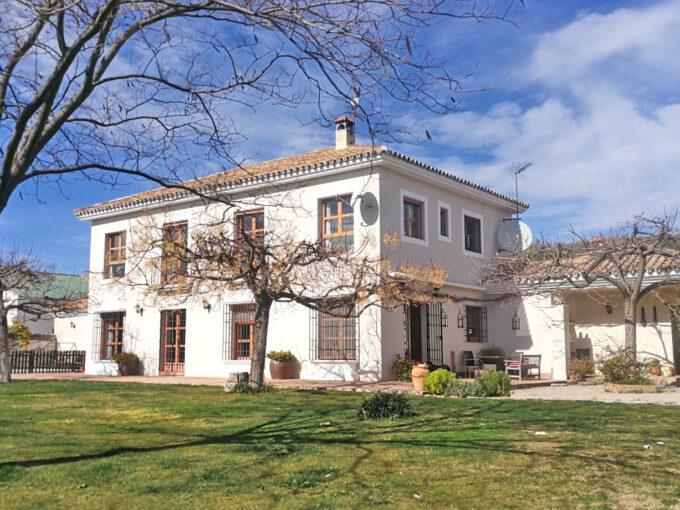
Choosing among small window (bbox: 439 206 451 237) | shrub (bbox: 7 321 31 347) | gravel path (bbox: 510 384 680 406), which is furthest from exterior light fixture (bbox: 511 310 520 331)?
shrub (bbox: 7 321 31 347)

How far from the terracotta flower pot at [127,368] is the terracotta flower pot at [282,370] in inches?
237

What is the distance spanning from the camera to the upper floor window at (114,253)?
24.0 metres

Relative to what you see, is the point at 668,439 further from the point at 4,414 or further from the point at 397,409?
the point at 4,414

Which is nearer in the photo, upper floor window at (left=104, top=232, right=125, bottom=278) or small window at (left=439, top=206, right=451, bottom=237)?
small window at (left=439, top=206, right=451, bottom=237)

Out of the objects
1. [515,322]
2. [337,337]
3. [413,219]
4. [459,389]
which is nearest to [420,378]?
[459,389]

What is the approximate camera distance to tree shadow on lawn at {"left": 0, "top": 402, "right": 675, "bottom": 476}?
6.71 m

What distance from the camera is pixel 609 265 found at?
19.1 metres

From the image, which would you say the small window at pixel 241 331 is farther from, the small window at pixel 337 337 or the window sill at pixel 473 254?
the window sill at pixel 473 254

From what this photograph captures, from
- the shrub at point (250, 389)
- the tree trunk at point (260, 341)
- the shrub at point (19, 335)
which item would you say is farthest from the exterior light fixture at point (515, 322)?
the shrub at point (19, 335)

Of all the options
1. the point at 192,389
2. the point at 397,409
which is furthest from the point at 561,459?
the point at 192,389

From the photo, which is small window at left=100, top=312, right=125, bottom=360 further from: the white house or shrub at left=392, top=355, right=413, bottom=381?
shrub at left=392, top=355, right=413, bottom=381

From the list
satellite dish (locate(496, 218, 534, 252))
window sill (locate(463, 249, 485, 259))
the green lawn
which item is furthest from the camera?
satellite dish (locate(496, 218, 534, 252))

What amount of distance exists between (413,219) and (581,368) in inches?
238

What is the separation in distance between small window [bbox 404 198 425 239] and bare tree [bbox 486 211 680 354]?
2.63 metres
